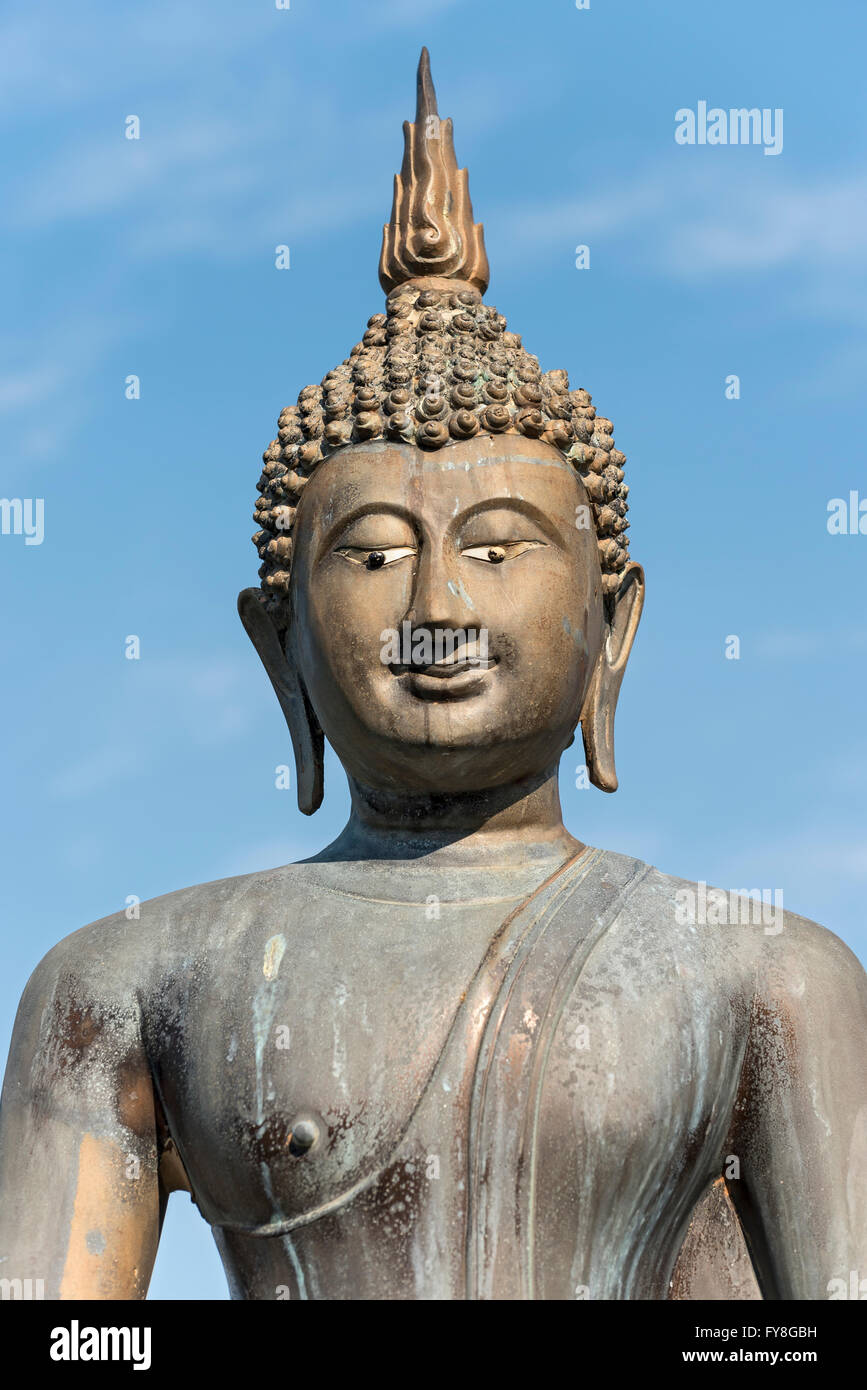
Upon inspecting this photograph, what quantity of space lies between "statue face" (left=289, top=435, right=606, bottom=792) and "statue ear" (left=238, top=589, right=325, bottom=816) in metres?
0.50

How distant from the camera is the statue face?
Answer: 10172 millimetres

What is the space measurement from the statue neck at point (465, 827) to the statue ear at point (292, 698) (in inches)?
20.2

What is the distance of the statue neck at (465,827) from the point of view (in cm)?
1052

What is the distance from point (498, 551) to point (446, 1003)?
5.95ft

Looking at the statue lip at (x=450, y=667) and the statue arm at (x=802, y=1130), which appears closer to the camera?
the statue arm at (x=802, y=1130)

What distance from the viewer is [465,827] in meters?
10.6

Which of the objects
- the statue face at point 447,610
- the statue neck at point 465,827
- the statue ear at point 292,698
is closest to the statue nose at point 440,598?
the statue face at point 447,610

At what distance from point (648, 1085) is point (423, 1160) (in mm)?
889

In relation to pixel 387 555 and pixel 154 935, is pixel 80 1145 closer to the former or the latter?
pixel 154 935

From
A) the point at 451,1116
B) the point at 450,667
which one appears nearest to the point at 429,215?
the point at 450,667

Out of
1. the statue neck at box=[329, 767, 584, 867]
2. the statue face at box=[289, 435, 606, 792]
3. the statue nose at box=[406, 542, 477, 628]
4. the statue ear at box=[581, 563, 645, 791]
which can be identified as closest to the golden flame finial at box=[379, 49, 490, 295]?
the statue face at box=[289, 435, 606, 792]

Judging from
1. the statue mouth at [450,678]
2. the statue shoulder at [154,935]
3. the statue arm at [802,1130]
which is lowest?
the statue arm at [802,1130]

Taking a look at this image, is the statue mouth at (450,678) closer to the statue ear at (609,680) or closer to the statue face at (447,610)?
the statue face at (447,610)
